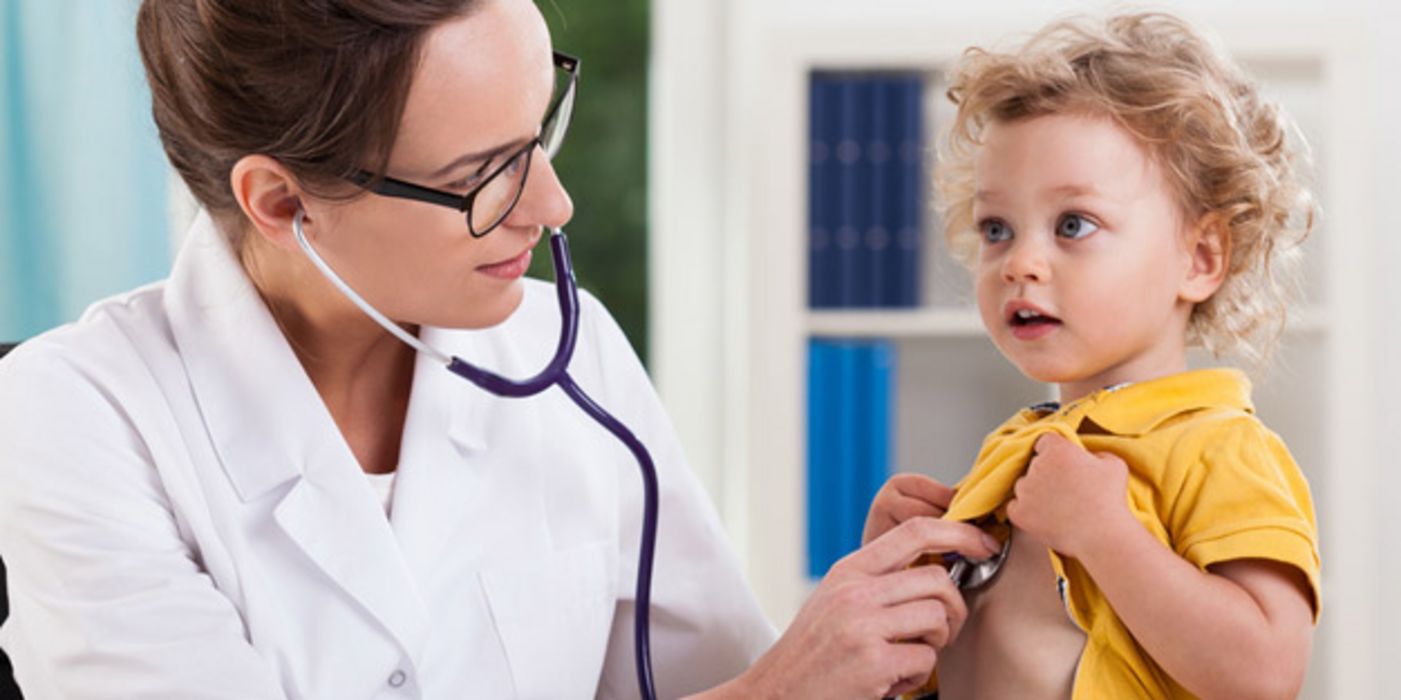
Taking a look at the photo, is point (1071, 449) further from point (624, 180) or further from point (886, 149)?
point (624, 180)

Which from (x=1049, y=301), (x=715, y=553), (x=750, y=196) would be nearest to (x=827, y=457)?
(x=750, y=196)

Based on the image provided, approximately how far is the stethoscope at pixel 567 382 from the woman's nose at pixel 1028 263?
355 mm

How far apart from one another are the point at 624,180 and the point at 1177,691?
11.9 ft

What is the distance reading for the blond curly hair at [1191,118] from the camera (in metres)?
1.28

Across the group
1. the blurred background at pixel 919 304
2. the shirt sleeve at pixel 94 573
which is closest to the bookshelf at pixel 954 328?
the blurred background at pixel 919 304

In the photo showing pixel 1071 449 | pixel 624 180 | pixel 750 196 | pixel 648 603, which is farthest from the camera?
pixel 624 180

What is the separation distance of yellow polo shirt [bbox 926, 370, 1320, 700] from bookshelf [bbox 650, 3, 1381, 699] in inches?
62.5

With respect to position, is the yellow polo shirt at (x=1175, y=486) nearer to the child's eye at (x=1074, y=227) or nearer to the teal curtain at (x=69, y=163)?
the child's eye at (x=1074, y=227)

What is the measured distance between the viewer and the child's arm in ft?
3.66

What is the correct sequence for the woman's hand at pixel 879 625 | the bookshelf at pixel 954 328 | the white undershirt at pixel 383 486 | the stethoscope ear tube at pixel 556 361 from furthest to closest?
the bookshelf at pixel 954 328 → the white undershirt at pixel 383 486 → the stethoscope ear tube at pixel 556 361 → the woman's hand at pixel 879 625

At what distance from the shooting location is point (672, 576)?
4.98ft

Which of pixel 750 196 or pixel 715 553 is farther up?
pixel 750 196

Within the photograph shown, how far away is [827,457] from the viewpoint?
302cm

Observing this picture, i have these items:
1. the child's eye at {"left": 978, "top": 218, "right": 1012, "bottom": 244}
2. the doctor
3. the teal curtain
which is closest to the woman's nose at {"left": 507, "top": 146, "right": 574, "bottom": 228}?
the doctor
